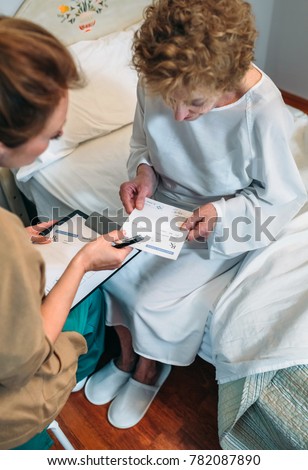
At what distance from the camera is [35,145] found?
2.13 ft

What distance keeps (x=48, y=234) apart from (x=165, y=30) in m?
0.59

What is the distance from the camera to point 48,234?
1149 mm

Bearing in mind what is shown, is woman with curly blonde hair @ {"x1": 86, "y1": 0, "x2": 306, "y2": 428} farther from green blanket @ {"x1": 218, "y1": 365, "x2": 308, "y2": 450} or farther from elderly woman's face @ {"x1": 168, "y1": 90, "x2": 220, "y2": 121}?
green blanket @ {"x1": 218, "y1": 365, "x2": 308, "y2": 450}

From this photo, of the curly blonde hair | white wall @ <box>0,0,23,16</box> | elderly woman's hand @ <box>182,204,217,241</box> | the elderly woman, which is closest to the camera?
the elderly woman

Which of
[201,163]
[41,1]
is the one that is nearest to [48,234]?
[201,163]

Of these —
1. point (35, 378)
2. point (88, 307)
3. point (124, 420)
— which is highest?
point (35, 378)

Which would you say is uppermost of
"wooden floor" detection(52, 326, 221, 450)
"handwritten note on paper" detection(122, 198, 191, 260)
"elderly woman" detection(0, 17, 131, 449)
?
"elderly woman" detection(0, 17, 131, 449)

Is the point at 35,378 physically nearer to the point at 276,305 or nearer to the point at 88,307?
the point at 88,307

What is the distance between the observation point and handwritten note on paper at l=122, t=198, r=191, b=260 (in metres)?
1.05

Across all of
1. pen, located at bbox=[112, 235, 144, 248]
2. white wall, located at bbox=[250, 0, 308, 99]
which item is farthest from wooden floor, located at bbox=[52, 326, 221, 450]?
white wall, located at bbox=[250, 0, 308, 99]

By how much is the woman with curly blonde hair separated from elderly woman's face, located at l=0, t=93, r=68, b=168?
31 cm

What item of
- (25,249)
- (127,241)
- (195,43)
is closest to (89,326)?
(127,241)

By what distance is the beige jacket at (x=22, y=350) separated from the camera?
60cm

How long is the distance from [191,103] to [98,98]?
0.74 metres
